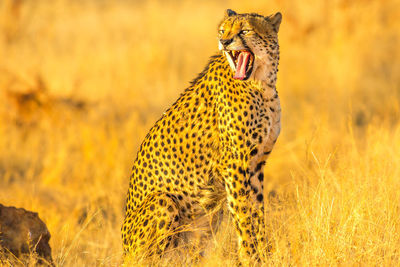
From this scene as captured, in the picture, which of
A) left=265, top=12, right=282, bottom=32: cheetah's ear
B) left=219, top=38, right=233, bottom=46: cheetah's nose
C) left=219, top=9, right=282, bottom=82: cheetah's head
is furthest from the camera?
left=265, top=12, right=282, bottom=32: cheetah's ear

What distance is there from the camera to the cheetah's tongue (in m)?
3.39

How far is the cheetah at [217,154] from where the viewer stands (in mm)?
3434

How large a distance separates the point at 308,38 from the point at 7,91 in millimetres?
4719

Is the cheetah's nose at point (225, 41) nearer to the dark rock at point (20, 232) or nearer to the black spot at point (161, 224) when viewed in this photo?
the black spot at point (161, 224)

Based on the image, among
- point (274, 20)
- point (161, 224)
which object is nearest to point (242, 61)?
point (274, 20)

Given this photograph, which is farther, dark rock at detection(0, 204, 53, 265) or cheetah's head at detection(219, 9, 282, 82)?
dark rock at detection(0, 204, 53, 265)

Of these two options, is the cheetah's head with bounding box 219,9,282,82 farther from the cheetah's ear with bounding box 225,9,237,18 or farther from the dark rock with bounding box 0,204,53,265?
the dark rock with bounding box 0,204,53,265

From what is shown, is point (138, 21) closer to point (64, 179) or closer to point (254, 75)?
point (64, 179)

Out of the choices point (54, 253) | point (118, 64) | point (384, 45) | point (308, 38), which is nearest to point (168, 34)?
point (118, 64)

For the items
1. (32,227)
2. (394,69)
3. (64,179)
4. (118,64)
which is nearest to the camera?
(32,227)

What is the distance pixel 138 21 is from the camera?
12148mm

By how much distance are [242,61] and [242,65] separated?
1.1 inches

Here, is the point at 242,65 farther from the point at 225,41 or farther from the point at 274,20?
the point at 274,20

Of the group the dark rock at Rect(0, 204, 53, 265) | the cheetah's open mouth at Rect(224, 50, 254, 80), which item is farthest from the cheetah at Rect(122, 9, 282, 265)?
the dark rock at Rect(0, 204, 53, 265)
